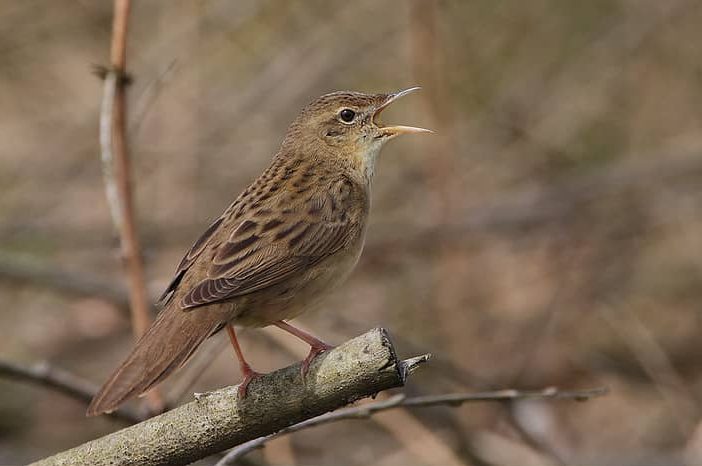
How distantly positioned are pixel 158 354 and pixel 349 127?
5.75 ft

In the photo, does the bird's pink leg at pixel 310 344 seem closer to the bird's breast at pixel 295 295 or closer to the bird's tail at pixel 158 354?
the bird's breast at pixel 295 295

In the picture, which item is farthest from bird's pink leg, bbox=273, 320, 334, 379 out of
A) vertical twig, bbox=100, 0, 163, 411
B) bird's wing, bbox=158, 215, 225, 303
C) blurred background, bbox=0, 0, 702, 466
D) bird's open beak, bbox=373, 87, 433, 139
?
blurred background, bbox=0, 0, 702, 466

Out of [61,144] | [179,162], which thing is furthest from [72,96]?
[179,162]

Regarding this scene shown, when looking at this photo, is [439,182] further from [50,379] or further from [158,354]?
[158,354]

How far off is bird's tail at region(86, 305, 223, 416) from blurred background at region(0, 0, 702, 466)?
3378mm

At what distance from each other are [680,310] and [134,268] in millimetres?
4744

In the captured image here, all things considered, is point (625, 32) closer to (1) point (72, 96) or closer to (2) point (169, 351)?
(1) point (72, 96)

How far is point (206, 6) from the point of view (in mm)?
6910

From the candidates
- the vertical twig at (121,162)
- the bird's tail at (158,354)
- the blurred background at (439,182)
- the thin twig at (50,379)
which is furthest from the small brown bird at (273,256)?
the blurred background at (439,182)

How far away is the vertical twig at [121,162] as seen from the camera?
14.1 feet

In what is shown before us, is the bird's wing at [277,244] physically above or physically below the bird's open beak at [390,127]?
below

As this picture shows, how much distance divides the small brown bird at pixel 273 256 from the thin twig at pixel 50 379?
755 millimetres

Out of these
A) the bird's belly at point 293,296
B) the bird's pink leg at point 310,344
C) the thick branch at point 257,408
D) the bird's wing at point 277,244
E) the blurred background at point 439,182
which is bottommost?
the thick branch at point 257,408

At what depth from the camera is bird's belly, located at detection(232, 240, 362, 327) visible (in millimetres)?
3811
